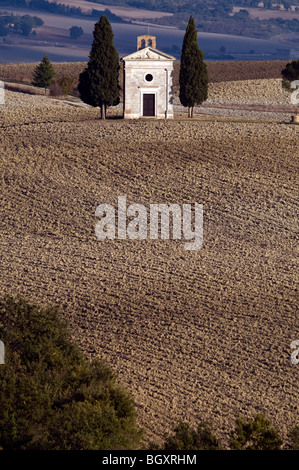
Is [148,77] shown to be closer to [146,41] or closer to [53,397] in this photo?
[146,41]

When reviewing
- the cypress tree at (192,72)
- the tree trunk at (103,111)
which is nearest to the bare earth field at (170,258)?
the tree trunk at (103,111)

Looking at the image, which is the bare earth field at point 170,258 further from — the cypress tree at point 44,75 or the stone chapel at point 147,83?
the cypress tree at point 44,75

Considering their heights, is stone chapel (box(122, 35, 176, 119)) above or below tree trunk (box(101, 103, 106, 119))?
above

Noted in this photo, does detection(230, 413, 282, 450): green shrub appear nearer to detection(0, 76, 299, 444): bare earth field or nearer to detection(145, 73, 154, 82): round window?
detection(0, 76, 299, 444): bare earth field

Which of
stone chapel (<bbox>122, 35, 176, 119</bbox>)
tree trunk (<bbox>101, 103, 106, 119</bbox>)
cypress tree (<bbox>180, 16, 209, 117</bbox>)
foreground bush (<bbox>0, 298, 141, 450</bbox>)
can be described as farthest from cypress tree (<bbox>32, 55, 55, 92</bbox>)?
foreground bush (<bbox>0, 298, 141, 450</bbox>)

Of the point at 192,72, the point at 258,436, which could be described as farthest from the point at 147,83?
the point at 258,436
